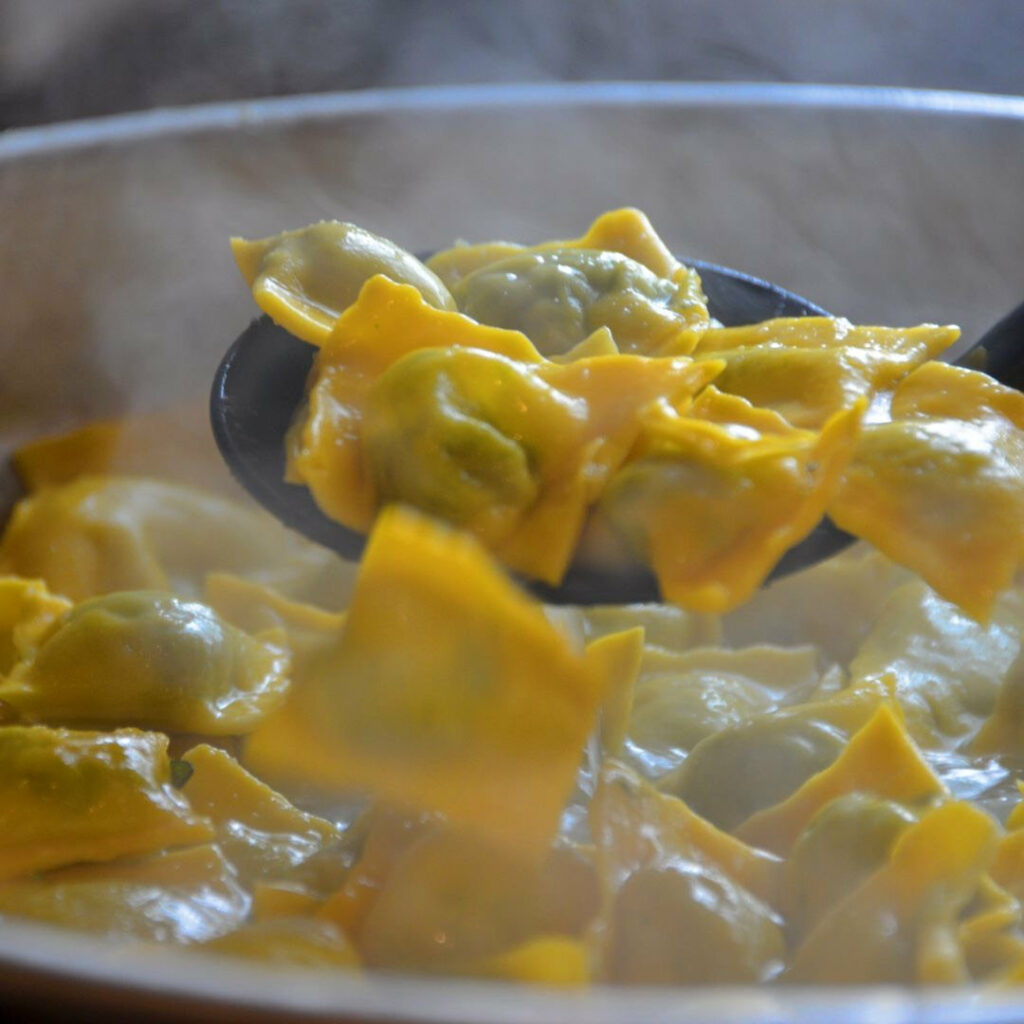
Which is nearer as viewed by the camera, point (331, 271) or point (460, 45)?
point (331, 271)

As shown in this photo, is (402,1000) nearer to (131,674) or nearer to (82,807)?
(82,807)

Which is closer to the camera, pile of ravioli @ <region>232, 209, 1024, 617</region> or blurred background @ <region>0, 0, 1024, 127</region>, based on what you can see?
pile of ravioli @ <region>232, 209, 1024, 617</region>

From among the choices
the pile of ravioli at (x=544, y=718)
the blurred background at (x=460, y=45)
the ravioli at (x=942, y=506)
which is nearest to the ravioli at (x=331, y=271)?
the pile of ravioli at (x=544, y=718)

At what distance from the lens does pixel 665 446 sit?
895mm

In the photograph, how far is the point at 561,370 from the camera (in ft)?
3.11

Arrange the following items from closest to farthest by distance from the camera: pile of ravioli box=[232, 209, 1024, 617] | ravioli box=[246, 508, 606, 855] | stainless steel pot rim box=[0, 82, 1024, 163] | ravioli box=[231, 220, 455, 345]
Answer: ravioli box=[246, 508, 606, 855]
pile of ravioli box=[232, 209, 1024, 617]
ravioli box=[231, 220, 455, 345]
stainless steel pot rim box=[0, 82, 1024, 163]

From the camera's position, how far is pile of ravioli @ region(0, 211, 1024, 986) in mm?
787

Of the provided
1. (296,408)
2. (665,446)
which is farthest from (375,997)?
(296,408)

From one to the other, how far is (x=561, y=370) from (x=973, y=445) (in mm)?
306

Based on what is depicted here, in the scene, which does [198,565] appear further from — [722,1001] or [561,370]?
[722,1001]

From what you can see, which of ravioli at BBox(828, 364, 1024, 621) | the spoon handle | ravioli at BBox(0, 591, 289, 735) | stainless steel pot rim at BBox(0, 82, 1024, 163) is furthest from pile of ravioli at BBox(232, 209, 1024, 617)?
stainless steel pot rim at BBox(0, 82, 1024, 163)

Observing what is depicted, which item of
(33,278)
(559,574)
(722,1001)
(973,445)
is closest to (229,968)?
(722,1001)

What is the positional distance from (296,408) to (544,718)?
0.41 metres

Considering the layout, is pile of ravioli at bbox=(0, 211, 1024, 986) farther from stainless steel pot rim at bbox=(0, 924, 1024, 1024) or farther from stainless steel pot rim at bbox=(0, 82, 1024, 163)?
stainless steel pot rim at bbox=(0, 82, 1024, 163)
